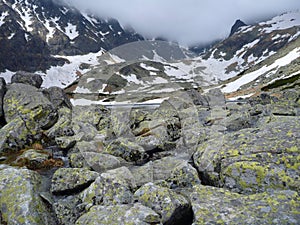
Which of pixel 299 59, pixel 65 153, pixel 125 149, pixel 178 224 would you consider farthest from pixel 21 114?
pixel 299 59

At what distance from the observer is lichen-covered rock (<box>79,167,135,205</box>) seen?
319 inches

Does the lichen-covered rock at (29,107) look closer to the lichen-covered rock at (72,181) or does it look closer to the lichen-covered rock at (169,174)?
the lichen-covered rock at (72,181)

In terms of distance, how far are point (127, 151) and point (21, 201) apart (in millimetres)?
5915

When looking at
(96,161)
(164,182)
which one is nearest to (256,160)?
(164,182)

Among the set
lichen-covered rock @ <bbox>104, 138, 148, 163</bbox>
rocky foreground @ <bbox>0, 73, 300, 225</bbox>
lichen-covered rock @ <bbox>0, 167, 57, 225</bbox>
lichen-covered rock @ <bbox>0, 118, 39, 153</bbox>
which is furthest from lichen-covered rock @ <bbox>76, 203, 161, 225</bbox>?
lichen-covered rock @ <bbox>0, 118, 39, 153</bbox>

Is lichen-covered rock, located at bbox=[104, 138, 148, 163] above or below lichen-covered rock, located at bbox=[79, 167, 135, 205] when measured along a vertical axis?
above

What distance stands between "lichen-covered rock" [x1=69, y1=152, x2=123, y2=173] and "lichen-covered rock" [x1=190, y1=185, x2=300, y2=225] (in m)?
5.46

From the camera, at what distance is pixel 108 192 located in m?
8.24

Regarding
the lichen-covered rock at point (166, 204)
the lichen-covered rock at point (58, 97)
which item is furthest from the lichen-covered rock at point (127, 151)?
the lichen-covered rock at point (58, 97)

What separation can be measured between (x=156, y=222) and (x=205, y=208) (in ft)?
4.48

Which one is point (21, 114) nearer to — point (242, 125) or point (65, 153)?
point (65, 153)

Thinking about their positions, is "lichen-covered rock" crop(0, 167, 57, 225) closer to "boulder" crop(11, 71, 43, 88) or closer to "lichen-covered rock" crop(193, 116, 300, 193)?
"lichen-covered rock" crop(193, 116, 300, 193)

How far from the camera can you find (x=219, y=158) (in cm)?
888

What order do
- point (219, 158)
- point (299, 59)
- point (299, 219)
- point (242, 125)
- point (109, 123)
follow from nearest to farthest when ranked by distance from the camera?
point (299, 219) → point (219, 158) → point (242, 125) → point (109, 123) → point (299, 59)
